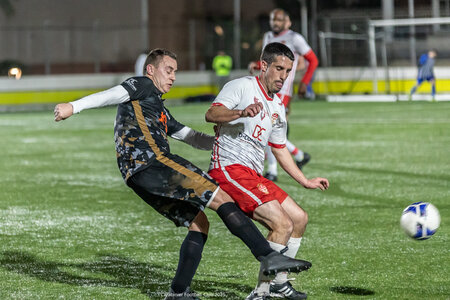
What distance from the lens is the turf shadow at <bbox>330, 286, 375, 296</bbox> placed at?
5941mm

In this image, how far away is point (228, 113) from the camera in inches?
219

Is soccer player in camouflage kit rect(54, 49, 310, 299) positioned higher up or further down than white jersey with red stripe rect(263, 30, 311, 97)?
further down

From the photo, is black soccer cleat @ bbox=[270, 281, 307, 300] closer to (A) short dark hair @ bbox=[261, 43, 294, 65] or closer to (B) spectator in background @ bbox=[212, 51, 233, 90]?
(A) short dark hair @ bbox=[261, 43, 294, 65]

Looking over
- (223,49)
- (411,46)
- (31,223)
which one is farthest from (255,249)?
(223,49)

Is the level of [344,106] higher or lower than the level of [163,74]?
lower

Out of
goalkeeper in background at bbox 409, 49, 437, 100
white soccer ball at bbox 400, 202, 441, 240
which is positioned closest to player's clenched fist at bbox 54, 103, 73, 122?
white soccer ball at bbox 400, 202, 441, 240

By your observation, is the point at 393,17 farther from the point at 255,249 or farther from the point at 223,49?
the point at 255,249

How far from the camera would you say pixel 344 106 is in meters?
28.5

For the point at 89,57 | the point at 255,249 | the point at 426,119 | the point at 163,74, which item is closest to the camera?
the point at 255,249

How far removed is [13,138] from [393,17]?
73.2 ft

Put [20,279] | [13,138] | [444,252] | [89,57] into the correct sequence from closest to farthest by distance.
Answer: [20,279] → [444,252] → [13,138] → [89,57]

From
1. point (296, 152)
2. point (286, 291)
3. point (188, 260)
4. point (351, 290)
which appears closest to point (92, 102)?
point (188, 260)

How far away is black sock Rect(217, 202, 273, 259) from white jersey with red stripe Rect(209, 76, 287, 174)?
543mm

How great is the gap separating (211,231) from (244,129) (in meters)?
2.75
